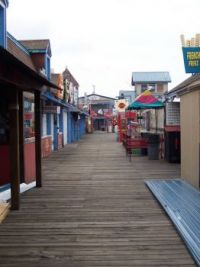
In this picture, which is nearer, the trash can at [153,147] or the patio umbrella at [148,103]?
the patio umbrella at [148,103]

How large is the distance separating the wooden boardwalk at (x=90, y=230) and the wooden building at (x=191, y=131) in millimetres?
1202

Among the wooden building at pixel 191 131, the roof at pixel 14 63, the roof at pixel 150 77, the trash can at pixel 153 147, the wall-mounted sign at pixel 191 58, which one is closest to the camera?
the roof at pixel 14 63

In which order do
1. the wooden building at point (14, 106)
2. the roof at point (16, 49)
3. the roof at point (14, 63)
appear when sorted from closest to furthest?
the roof at point (14, 63)
the wooden building at point (14, 106)
the roof at point (16, 49)

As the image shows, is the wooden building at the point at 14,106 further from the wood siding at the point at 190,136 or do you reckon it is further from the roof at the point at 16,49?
the wood siding at the point at 190,136

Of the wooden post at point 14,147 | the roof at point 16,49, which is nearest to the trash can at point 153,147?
the roof at point 16,49

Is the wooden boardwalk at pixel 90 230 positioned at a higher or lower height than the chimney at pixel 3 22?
lower

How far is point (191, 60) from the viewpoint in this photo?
10.1 m

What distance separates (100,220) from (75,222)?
0.42 meters

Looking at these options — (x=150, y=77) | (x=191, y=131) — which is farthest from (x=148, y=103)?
(x=150, y=77)

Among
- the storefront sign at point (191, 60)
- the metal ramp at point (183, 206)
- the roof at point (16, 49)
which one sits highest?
the roof at point (16, 49)

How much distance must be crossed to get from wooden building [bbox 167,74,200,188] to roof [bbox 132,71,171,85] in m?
38.5

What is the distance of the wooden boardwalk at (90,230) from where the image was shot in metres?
5.11

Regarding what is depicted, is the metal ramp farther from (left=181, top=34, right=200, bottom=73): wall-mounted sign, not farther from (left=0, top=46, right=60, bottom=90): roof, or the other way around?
(left=0, top=46, right=60, bottom=90): roof

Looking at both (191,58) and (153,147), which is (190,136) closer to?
(191,58)
